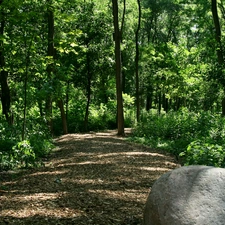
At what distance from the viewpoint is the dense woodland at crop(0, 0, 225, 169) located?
7.76 metres

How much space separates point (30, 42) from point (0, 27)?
4622 millimetres

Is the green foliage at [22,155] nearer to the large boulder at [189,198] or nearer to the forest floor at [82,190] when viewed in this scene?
the forest floor at [82,190]

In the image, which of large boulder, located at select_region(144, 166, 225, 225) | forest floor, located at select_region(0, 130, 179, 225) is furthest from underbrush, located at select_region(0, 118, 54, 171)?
large boulder, located at select_region(144, 166, 225, 225)

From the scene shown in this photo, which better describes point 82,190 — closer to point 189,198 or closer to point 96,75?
point 189,198

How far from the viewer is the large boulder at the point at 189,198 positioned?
272 centimetres

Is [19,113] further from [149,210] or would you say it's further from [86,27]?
[86,27]

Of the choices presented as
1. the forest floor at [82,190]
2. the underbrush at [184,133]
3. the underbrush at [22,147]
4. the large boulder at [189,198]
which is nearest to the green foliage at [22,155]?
the underbrush at [22,147]

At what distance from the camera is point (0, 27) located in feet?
37.1

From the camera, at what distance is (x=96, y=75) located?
791 inches

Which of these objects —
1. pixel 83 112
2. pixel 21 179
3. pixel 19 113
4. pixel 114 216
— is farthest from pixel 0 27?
pixel 83 112

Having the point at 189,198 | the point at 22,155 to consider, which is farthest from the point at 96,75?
the point at 189,198

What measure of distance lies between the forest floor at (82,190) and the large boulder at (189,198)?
123 centimetres

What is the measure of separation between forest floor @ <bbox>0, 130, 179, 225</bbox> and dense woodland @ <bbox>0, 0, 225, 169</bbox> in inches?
35.9

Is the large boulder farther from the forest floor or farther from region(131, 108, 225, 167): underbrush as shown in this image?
region(131, 108, 225, 167): underbrush
